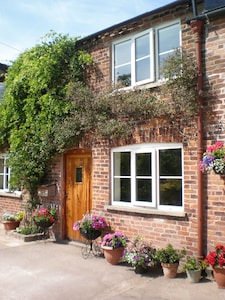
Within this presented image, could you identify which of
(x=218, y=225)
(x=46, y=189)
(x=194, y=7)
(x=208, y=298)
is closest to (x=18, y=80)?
(x=46, y=189)

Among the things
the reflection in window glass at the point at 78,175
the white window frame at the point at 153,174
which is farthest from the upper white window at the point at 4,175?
the white window frame at the point at 153,174

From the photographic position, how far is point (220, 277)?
5.38m

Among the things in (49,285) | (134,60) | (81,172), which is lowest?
(49,285)

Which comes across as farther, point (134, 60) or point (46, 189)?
point (46, 189)

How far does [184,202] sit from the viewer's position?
6406 mm

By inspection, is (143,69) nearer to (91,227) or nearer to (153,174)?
(153,174)

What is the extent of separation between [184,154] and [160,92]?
59.0 inches

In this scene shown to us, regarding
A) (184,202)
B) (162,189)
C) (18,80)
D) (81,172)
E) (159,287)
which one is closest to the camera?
(159,287)

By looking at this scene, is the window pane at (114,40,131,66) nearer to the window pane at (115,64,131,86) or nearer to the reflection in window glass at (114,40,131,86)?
the reflection in window glass at (114,40,131,86)

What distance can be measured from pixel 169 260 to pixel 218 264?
0.95 metres

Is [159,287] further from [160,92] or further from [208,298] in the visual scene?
[160,92]

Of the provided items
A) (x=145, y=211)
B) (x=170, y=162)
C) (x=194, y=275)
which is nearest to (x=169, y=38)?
(x=170, y=162)

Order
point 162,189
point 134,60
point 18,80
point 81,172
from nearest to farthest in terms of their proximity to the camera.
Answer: point 162,189, point 134,60, point 81,172, point 18,80

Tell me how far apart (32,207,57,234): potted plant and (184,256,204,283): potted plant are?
166 inches
